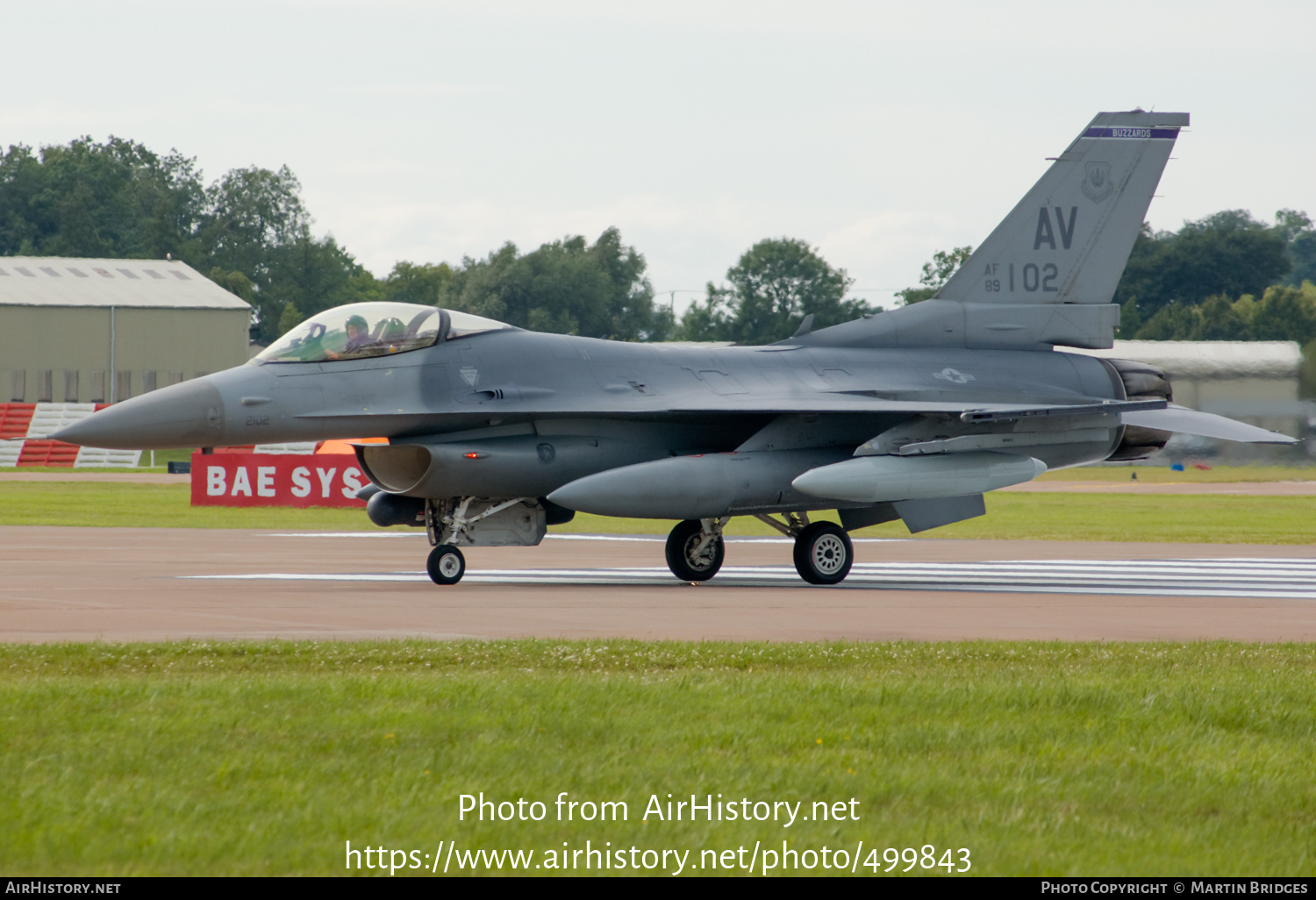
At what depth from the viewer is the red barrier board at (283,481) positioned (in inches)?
1291

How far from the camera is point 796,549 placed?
56.5 feet

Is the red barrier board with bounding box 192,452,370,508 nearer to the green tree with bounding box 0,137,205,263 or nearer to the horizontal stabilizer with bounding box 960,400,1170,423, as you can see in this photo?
the horizontal stabilizer with bounding box 960,400,1170,423

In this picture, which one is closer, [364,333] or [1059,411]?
[364,333]

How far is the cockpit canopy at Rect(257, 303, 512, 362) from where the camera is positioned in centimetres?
1568

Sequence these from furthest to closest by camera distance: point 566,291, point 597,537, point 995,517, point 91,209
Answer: point 91,209 → point 566,291 → point 995,517 → point 597,537

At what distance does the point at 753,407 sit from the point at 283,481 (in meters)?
18.7

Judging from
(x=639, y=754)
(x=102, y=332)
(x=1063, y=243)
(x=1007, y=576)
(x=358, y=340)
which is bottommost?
(x=1007, y=576)

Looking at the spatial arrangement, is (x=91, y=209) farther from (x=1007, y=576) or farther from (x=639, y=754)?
(x=639, y=754)

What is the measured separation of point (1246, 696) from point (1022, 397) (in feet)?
34.3

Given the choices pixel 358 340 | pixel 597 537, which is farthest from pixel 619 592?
pixel 597 537

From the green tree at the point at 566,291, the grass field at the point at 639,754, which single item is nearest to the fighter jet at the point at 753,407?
the grass field at the point at 639,754

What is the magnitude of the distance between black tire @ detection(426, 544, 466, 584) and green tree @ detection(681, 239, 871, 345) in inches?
3070
